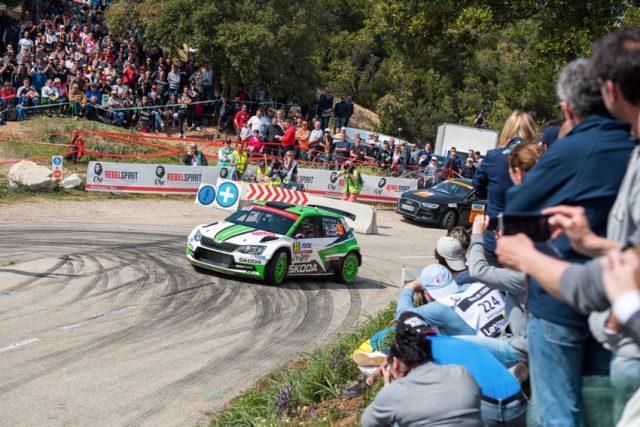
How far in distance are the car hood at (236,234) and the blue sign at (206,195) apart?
917cm

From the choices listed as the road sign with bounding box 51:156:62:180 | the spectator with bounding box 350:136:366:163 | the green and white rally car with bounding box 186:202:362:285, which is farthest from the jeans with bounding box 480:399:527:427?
the spectator with bounding box 350:136:366:163

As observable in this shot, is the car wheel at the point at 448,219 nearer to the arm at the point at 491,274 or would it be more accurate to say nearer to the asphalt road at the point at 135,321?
the asphalt road at the point at 135,321

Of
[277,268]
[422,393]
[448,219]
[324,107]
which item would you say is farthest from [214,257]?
[324,107]

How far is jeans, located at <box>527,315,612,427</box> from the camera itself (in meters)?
4.19

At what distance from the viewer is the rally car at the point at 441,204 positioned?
95.5 feet

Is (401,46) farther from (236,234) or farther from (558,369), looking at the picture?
(558,369)

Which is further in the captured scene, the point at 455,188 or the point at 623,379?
the point at 455,188

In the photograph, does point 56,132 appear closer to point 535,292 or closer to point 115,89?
point 115,89

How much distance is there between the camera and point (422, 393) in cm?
518

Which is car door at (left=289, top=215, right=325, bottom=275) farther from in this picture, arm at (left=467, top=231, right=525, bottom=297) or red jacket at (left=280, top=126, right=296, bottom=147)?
red jacket at (left=280, top=126, right=296, bottom=147)

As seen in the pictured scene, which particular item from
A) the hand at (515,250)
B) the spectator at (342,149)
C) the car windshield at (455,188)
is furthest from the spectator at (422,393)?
the spectator at (342,149)

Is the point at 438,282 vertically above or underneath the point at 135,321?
above

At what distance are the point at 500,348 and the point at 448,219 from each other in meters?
23.0

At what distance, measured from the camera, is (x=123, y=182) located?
2675cm
